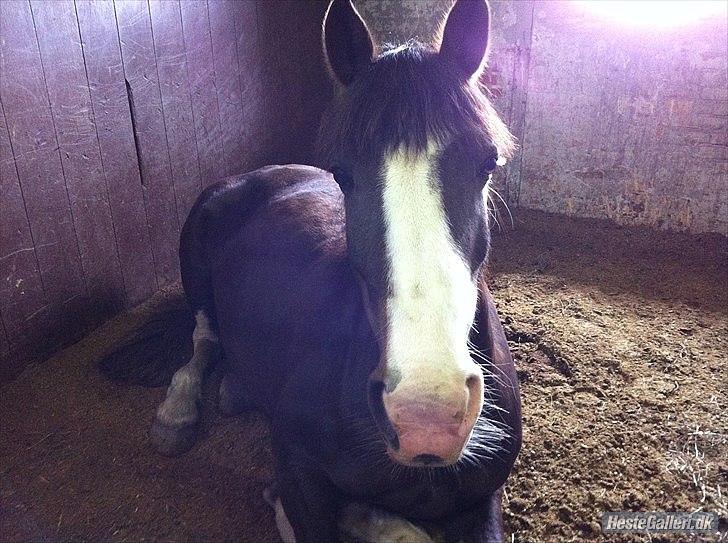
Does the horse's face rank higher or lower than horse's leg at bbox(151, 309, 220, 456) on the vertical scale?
higher

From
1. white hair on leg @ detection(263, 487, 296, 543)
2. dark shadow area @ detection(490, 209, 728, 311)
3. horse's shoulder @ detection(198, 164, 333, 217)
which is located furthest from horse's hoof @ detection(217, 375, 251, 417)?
dark shadow area @ detection(490, 209, 728, 311)

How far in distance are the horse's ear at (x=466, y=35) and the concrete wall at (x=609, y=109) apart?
279 cm

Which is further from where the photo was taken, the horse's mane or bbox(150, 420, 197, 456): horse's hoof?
bbox(150, 420, 197, 456): horse's hoof

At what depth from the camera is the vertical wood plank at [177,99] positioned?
308 centimetres

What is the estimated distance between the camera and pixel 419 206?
129cm

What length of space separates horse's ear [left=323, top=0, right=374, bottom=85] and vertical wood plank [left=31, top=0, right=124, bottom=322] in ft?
5.13

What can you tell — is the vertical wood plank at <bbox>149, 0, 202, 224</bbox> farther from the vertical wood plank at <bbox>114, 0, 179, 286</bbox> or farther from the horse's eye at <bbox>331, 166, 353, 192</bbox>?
the horse's eye at <bbox>331, 166, 353, 192</bbox>

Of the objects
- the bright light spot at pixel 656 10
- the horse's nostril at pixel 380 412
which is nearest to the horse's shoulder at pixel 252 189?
the horse's nostril at pixel 380 412

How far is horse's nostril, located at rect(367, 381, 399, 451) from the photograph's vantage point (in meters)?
1.24

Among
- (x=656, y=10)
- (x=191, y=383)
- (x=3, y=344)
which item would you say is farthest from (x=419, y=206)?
(x=656, y=10)

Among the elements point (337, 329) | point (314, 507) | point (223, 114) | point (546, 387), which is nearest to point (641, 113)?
point (546, 387)

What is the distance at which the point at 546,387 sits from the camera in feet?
8.20

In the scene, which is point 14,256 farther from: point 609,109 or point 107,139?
point 609,109

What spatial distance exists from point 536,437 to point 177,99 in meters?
2.53
